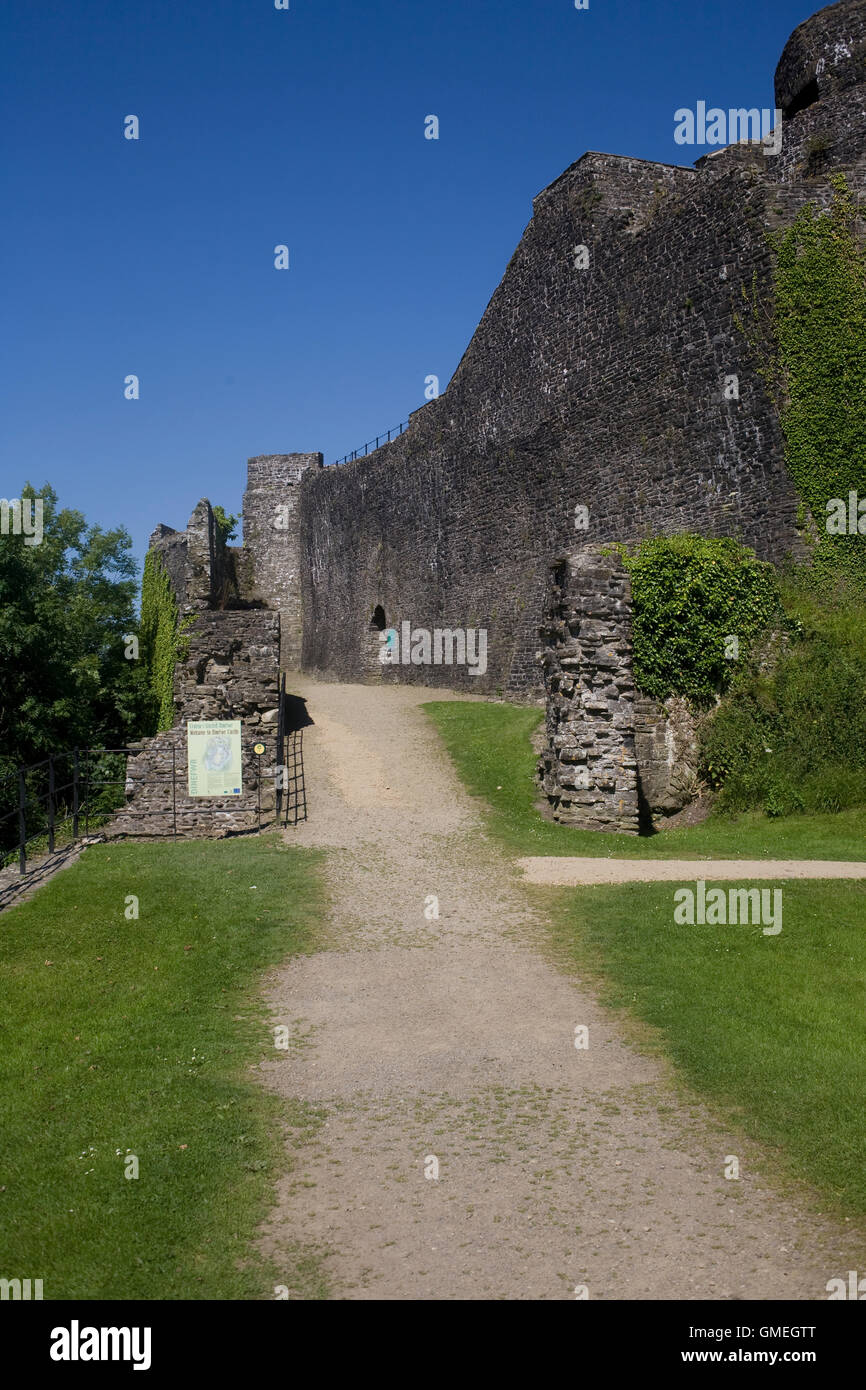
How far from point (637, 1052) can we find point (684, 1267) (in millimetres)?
2673

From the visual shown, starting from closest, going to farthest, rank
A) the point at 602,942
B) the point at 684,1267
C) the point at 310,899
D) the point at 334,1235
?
the point at 684,1267
the point at 334,1235
the point at 602,942
the point at 310,899

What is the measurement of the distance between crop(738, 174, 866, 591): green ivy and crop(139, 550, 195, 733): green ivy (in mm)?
16295

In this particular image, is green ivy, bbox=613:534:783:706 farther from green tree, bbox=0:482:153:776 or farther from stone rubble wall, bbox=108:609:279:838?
green tree, bbox=0:482:153:776

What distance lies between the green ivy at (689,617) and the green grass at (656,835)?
2265mm

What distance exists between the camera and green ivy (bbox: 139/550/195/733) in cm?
3041

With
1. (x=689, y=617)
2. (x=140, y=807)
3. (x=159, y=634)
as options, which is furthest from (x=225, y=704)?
(x=159, y=634)

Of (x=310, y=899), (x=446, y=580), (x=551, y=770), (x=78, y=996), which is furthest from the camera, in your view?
(x=446, y=580)

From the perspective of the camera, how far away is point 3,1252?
17.1ft

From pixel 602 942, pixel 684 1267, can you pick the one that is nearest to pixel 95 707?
pixel 602 942

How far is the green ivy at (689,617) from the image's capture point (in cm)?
1653

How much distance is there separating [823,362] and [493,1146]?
15894 millimetres

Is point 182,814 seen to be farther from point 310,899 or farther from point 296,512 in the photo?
point 296,512

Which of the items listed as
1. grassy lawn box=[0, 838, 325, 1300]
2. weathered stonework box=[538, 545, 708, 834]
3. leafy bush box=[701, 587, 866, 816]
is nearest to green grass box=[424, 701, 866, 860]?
leafy bush box=[701, 587, 866, 816]

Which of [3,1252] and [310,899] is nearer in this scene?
[3,1252]
